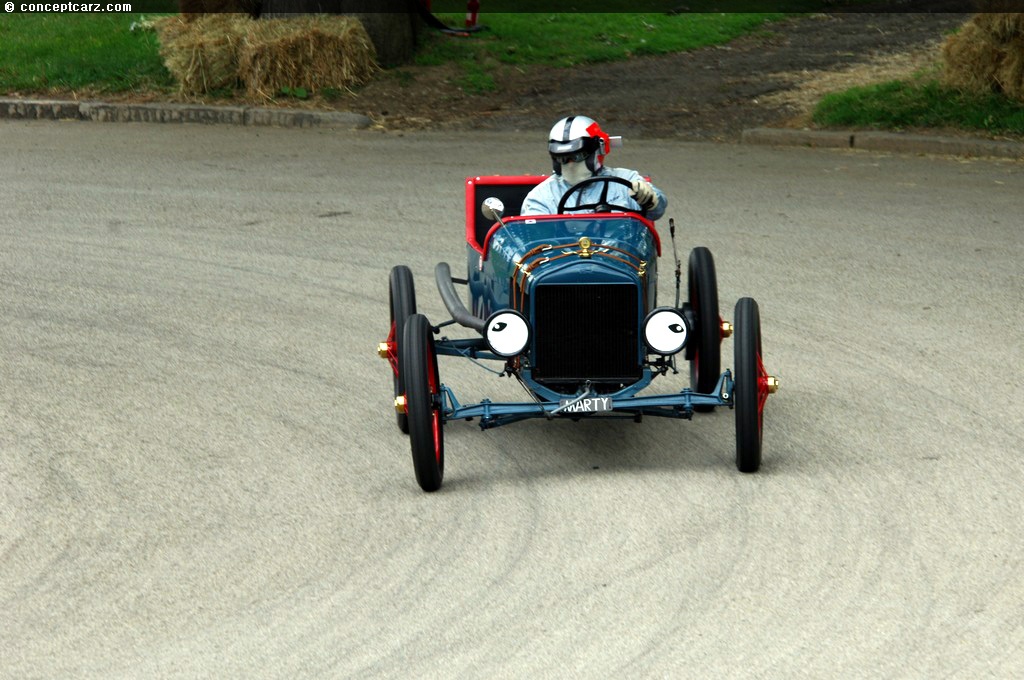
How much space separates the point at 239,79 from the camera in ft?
53.0

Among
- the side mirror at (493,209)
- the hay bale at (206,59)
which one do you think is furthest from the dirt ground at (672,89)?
the side mirror at (493,209)

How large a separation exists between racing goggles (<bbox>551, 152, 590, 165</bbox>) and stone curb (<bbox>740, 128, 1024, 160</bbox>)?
7.52m

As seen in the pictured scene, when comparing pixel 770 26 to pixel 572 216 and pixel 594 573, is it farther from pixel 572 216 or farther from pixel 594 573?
pixel 594 573

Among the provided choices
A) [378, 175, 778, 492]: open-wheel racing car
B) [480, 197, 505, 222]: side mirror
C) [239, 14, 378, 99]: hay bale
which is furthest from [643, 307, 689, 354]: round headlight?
[239, 14, 378, 99]: hay bale

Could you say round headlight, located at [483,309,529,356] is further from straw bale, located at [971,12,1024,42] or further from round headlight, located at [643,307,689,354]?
straw bale, located at [971,12,1024,42]

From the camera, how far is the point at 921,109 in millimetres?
14195

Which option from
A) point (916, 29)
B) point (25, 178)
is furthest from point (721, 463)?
point (916, 29)

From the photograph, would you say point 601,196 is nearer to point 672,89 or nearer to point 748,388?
point 748,388

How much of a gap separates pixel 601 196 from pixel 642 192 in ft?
0.69

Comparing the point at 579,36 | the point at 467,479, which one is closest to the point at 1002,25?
the point at 579,36

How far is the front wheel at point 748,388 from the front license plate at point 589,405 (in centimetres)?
52

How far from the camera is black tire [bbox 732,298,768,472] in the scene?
5590 millimetres

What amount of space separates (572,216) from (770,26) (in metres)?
16.1

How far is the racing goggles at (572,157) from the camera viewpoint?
6688mm
